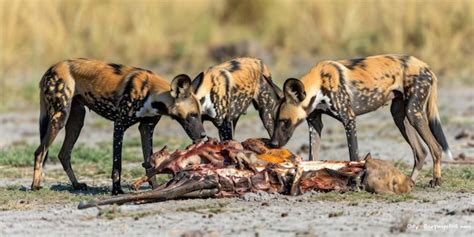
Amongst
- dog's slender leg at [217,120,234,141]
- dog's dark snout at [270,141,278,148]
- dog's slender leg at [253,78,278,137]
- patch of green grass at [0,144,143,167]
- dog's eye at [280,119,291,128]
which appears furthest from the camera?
patch of green grass at [0,144,143,167]

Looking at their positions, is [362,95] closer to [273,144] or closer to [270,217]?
[273,144]

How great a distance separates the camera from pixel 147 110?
8758mm

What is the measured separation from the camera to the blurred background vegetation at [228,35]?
1730 cm

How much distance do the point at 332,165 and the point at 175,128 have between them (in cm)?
601

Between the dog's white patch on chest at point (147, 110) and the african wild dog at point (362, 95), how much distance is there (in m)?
1.06

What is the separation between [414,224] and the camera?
6645 mm

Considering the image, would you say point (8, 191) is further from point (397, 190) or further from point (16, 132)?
point (16, 132)

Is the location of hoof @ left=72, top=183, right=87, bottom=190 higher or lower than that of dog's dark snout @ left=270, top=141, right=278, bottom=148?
lower

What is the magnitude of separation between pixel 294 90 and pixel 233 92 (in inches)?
38.0

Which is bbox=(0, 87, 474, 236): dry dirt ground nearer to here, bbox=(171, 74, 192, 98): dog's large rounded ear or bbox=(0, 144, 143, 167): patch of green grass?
bbox=(171, 74, 192, 98): dog's large rounded ear

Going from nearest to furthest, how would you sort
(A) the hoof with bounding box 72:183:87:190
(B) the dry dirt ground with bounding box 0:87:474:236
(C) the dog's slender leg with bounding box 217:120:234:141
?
1. (B) the dry dirt ground with bounding box 0:87:474:236
2. (A) the hoof with bounding box 72:183:87:190
3. (C) the dog's slender leg with bounding box 217:120:234:141

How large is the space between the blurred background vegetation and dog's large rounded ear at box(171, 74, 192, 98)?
7797 millimetres

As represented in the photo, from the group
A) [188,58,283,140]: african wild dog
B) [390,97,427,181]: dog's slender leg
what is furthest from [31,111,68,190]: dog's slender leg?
[390,97,427,181]: dog's slender leg

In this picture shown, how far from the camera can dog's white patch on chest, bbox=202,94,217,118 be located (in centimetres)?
930
